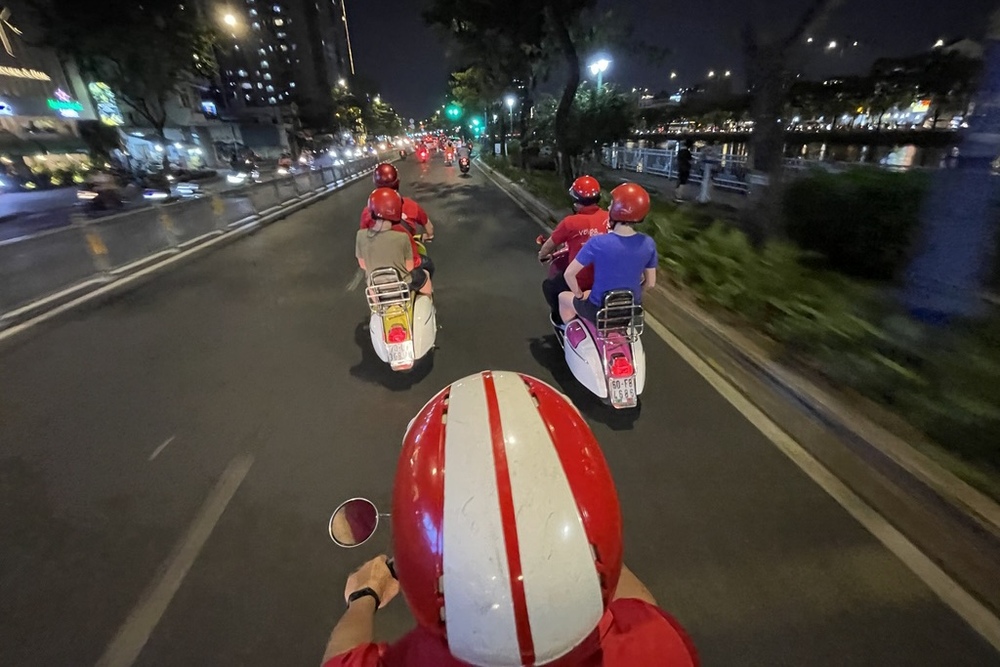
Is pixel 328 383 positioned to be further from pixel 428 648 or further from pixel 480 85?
pixel 480 85

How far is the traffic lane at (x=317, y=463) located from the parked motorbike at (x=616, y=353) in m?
0.85

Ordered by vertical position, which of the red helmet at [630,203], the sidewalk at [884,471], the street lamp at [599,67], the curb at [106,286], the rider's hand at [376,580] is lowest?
the curb at [106,286]

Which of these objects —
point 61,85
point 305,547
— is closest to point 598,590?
point 305,547

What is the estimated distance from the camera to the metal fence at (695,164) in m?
17.0

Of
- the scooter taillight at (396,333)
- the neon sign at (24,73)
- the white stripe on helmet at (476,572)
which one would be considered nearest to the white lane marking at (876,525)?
the white stripe on helmet at (476,572)

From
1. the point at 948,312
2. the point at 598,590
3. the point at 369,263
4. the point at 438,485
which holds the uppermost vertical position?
the point at 438,485

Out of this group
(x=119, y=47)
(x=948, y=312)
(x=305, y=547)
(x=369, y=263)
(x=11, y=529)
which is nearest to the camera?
(x=305, y=547)

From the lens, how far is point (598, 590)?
115cm

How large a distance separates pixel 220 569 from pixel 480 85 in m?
32.7

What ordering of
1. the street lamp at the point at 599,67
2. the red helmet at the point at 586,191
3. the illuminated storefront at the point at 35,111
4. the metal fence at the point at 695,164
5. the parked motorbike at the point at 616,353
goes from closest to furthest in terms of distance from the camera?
1. the parked motorbike at the point at 616,353
2. the red helmet at the point at 586,191
3. the metal fence at the point at 695,164
4. the street lamp at the point at 599,67
5. the illuminated storefront at the point at 35,111

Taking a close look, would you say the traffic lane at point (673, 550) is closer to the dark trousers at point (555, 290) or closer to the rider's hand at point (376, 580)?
the dark trousers at point (555, 290)

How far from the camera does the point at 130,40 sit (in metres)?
30.2

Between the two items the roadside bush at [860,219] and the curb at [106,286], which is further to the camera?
the roadside bush at [860,219]

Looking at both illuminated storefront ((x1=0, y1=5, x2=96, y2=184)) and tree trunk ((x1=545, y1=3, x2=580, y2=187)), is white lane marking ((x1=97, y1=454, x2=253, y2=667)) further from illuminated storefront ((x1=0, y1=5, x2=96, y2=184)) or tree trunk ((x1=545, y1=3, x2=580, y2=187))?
illuminated storefront ((x1=0, y1=5, x2=96, y2=184))
